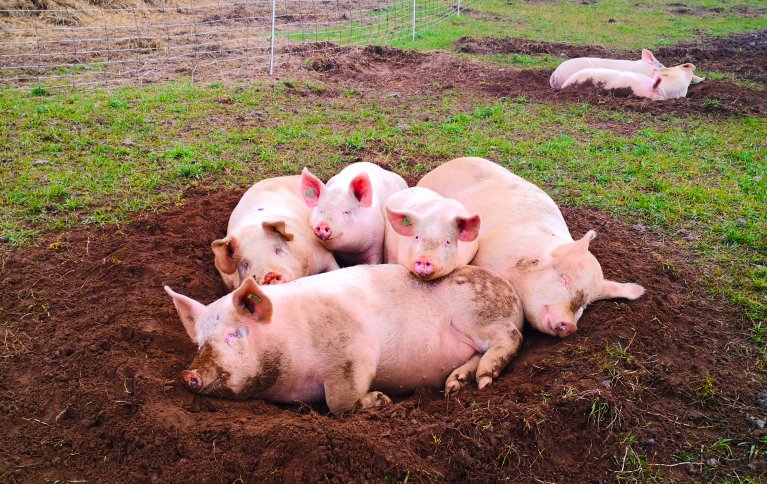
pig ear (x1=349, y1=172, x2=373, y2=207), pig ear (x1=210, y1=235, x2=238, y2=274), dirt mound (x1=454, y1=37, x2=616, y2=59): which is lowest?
pig ear (x1=210, y1=235, x2=238, y2=274)

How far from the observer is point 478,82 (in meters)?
11.4

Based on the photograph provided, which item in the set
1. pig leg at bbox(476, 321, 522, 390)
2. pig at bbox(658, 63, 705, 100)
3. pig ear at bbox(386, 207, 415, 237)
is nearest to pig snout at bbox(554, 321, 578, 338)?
pig leg at bbox(476, 321, 522, 390)

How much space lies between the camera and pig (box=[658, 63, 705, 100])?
10.7 meters

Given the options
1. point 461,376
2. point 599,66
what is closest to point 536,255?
point 461,376

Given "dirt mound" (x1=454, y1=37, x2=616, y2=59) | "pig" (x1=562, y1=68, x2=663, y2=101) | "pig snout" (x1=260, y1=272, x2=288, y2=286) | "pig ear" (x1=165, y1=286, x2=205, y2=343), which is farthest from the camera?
"dirt mound" (x1=454, y1=37, x2=616, y2=59)

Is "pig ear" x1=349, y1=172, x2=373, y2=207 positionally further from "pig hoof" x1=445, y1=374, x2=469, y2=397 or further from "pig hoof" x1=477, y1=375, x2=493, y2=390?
"pig hoof" x1=477, y1=375, x2=493, y2=390

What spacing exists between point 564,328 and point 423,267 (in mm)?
1024

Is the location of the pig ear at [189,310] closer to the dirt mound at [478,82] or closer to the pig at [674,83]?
the dirt mound at [478,82]

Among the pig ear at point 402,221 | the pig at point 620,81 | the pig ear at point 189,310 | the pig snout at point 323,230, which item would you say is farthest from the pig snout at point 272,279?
the pig at point 620,81

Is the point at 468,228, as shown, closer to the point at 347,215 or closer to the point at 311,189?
the point at 347,215

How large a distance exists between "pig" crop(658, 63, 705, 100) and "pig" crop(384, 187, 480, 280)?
24.6 ft

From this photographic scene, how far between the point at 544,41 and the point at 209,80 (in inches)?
347

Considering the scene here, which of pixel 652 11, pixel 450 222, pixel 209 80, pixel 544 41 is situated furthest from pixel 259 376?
pixel 652 11

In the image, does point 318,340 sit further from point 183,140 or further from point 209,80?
point 209,80
